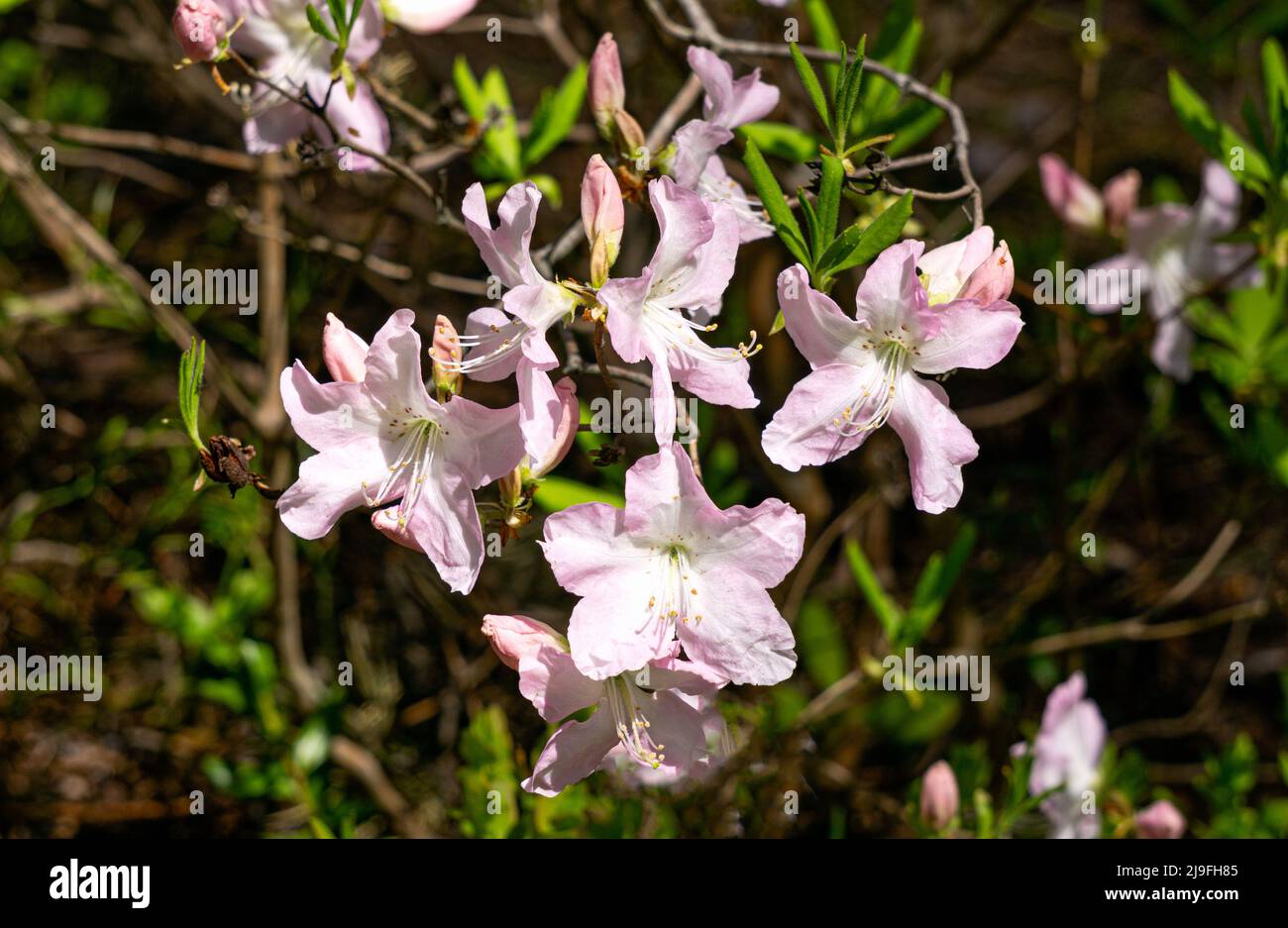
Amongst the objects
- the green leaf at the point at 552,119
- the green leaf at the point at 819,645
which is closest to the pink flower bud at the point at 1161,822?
the green leaf at the point at 819,645

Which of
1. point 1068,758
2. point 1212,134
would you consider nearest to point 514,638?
point 1068,758

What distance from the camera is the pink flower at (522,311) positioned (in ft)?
3.42

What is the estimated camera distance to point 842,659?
7.56 feet

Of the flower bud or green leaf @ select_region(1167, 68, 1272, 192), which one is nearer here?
the flower bud

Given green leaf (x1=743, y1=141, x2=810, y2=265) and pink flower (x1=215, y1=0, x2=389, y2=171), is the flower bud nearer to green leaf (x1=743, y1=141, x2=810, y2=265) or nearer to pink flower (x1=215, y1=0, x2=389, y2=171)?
green leaf (x1=743, y1=141, x2=810, y2=265)

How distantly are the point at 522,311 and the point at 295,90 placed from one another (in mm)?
607

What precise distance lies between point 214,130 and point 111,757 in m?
1.58

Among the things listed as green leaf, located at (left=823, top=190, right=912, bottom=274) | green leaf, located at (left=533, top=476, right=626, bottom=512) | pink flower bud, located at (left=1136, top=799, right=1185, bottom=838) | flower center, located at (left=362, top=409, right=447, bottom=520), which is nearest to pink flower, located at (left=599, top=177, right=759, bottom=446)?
green leaf, located at (left=823, top=190, right=912, bottom=274)

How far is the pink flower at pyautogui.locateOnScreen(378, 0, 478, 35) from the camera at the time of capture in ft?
4.76

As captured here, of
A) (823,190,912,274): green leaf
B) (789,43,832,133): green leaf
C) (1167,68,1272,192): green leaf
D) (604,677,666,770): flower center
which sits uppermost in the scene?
(1167,68,1272,192): green leaf

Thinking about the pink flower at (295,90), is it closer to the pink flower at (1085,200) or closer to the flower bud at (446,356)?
the flower bud at (446,356)

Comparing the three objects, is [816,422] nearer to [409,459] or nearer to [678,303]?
[678,303]

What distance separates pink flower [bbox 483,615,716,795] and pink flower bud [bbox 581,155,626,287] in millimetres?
358
